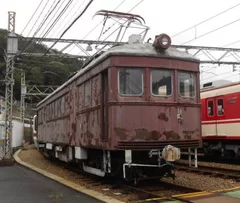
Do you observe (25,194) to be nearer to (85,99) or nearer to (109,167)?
(109,167)

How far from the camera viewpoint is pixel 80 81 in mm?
10352

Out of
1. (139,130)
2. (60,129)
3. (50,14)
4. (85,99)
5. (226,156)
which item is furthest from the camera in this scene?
(226,156)

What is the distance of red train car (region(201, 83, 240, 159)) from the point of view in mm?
14727

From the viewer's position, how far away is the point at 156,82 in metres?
8.33

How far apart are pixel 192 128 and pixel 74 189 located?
3085mm

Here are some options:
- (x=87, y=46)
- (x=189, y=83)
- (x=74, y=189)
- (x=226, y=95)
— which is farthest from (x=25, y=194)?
(x=87, y=46)

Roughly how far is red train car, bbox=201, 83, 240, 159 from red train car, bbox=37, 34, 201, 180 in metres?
6.48

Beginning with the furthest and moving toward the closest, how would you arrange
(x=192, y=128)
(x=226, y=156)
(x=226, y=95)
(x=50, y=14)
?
(x=226, y=156) → (x=226, y=95) → (x=50, y=14) → (x=192, y=128)

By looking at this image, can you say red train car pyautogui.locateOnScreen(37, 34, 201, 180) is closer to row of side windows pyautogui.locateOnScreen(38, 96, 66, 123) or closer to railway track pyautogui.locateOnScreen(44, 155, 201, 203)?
railway track pyautogui.locateOnScreen(44, 155, 201, 203)

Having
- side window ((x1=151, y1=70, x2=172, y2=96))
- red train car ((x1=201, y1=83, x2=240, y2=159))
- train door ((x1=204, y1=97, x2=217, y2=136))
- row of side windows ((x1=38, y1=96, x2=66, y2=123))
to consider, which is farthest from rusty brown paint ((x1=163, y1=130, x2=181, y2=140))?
train door ((x1=204, y1=97, x2=217, y2=136))

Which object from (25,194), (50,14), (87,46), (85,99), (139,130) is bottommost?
(25,194)

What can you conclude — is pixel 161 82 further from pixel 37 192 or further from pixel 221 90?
pixel 221 90

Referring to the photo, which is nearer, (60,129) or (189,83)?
Answer: (189,83)

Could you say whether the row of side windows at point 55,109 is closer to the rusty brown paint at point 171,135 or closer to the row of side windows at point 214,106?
the rusty brown paint at point 171,135
